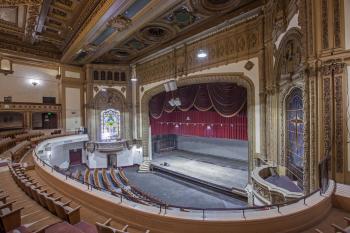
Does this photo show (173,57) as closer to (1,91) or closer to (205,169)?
(205,169)

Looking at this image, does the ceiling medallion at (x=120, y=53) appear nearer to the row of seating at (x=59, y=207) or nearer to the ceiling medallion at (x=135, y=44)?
the ceiling medallion at (x=135, y=44)

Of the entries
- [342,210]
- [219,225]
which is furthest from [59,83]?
[342,210]

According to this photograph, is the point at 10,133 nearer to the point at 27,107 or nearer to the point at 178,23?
the point at 27,107

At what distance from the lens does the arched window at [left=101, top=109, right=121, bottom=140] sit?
12.1 metres

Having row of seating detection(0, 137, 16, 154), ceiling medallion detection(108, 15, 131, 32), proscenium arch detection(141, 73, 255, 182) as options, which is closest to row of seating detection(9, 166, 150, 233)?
row of seating detection(0, 137, 16, 154)

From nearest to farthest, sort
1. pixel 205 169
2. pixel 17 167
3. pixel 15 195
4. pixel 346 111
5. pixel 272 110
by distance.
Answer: pixel 346 111
pixel 15 195
pixel 17 167
pixel 272 110
pixel 205 169

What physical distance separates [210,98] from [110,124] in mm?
6731

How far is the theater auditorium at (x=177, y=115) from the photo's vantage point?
8.71 ft

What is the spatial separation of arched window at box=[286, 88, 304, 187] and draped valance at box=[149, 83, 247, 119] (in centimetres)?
251

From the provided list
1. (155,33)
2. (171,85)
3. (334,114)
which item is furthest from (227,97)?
(334,114)

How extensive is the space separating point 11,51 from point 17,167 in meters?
7.53

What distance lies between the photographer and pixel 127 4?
221 inches

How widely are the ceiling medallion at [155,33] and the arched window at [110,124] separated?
5425 millimetres

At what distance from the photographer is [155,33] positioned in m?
8.45
